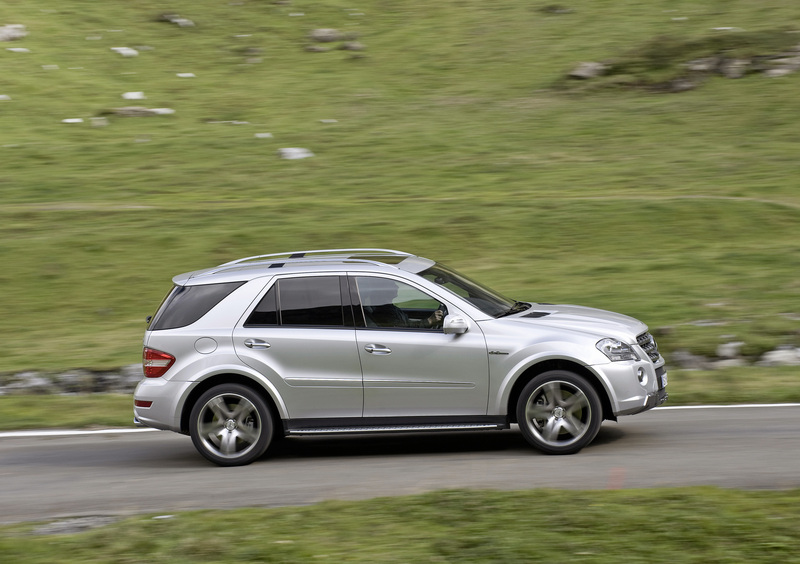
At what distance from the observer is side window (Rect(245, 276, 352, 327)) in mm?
8234

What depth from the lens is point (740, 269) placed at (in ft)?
52.0

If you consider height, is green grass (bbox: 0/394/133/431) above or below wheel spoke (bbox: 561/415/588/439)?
below

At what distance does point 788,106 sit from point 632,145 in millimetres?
5977

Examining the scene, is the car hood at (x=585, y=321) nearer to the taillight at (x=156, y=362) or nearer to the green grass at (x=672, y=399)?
the green grass at (x=672, y=399)

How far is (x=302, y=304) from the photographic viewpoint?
8.30 m

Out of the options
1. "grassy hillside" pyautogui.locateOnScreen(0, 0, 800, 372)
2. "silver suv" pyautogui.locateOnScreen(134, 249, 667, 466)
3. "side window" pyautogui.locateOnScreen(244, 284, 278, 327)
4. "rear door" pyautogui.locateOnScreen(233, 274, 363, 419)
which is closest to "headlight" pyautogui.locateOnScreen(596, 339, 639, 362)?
"silver suv" pyautogui.locateOnScreen(134, 249, 667, 466)

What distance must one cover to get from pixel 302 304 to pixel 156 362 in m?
1.32

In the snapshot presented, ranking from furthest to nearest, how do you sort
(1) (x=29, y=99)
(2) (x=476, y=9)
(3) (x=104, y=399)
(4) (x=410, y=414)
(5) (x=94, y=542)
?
1. (2) (x=476, y=9)
2. (1) (x=29, y=99)
3. (3) (x=104, y=399)
4. (4) (x=410, y=414)
5. (5) (x=94, y=542)

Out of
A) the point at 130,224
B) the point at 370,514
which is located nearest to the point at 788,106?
the point at 130,224

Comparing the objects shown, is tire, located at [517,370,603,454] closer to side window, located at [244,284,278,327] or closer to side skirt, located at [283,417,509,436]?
side skirt, located at [283,417,509,436]

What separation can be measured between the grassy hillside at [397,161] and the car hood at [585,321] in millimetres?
Result: 3813

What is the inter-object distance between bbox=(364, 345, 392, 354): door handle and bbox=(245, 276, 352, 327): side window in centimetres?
36

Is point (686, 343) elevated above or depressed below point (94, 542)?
above

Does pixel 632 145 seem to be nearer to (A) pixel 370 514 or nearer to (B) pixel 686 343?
(B) pixel 686 343
